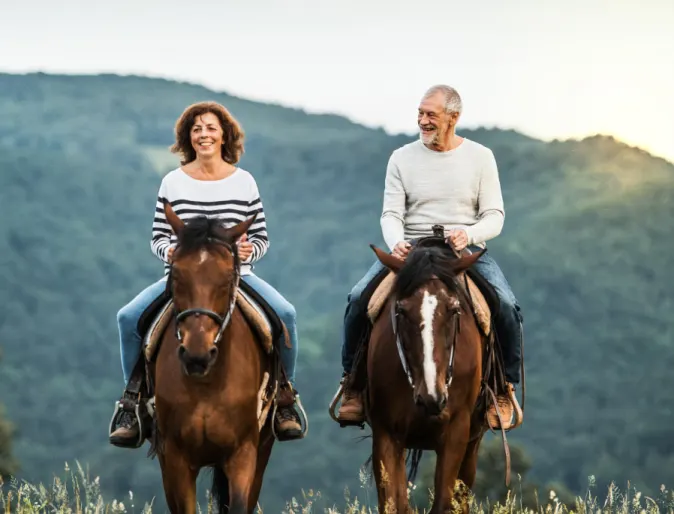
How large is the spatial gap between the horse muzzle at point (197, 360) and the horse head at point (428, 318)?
1.43m

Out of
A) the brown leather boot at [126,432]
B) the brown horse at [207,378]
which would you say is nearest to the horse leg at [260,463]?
the brown horse at [207,378]

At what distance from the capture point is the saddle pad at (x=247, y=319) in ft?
28.6

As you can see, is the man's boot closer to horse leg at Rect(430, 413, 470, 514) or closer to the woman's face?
horse leg at Rect(430, 413, 470, 514)

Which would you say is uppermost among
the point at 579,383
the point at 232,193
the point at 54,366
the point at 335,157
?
the point at 232,193

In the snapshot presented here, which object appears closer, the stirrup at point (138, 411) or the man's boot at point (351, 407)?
the stirrup at point (138, 411)

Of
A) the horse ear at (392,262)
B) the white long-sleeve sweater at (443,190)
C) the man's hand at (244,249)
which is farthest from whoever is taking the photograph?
the white long-sleeve sweater at (443,190)

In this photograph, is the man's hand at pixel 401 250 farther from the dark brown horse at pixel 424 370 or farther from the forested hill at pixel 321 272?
the forested hill at pixel 321 272

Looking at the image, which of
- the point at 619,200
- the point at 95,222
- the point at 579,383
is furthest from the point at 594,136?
the point at 95,222

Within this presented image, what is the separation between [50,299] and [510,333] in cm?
14587

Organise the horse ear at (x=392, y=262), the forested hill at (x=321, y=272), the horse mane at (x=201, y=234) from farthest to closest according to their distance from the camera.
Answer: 1. the forested hill at (x=321, y=272)
2. the horse ear at (x=392, y=262)
3. the horse mane at (x=201, y=234)

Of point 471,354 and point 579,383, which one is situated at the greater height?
point 471,354

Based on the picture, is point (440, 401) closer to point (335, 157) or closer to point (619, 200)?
point (619, 200)

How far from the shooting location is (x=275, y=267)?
162 meters

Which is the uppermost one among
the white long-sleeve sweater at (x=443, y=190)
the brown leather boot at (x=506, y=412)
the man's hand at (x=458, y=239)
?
the white long-sleeve sweater at (x=443, y=190)
